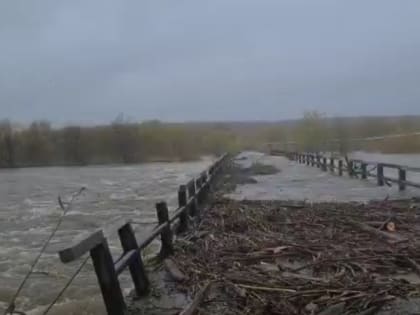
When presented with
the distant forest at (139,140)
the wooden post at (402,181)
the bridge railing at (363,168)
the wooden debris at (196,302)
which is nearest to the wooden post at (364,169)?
the bridge railing at (363,168)

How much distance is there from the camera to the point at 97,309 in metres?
8.25

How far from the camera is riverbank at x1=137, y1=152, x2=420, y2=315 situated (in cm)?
527

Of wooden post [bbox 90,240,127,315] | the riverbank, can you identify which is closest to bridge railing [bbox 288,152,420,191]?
the riverbank

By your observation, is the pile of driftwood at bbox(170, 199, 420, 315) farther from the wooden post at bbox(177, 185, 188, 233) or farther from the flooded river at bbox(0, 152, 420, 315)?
the flooded river at bbox(0, 152, 420, 315)

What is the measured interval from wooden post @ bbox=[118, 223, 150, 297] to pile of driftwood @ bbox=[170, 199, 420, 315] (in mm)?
417

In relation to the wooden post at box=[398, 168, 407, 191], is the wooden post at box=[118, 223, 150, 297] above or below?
above

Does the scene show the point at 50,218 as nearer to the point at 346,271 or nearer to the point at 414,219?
the point at 414,219

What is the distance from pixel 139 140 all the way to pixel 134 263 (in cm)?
9977

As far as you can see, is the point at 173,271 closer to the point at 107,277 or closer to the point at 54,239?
the point at 107,277

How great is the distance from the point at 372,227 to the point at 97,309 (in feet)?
15.4

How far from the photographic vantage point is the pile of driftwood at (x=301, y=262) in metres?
5.32

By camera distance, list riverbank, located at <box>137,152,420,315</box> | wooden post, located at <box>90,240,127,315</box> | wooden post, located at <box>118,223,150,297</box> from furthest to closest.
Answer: wooden post, located at <box>118,223,150,297</box> < riverbank, located at <box>137,152,420,315</box> < wooden post, located at <box>90,240,127,315</box>

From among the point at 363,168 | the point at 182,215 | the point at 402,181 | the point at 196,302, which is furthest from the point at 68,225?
the point at 196,302

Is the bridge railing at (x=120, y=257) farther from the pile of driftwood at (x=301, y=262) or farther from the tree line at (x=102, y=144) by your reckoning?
the tree line at (x=102, y=144)
